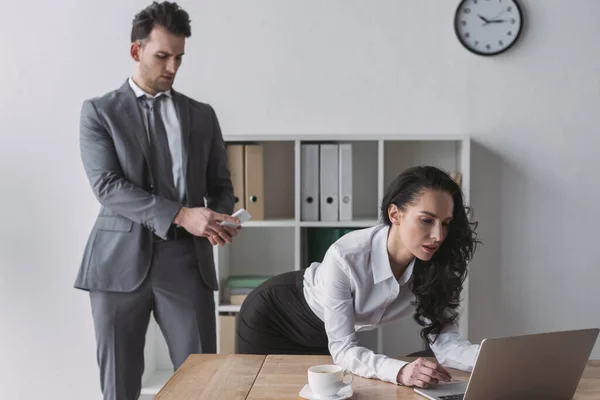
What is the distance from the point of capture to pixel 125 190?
91.0 inches

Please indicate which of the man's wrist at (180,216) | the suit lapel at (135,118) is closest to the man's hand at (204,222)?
the man's wrist at (180,216)

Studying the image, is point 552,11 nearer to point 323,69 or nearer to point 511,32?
point 511,32

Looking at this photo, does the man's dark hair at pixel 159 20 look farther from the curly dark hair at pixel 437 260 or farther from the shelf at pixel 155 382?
the shelf at pixel 155 382

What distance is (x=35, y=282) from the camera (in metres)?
3.56

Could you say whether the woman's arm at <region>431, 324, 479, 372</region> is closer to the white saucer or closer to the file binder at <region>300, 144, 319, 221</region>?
the white saucer

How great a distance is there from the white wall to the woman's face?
1525 mm

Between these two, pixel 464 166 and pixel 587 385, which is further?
pixel 464 166

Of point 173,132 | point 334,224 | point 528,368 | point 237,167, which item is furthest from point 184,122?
point 528,368

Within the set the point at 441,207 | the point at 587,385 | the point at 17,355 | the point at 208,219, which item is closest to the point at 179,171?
the point at 208,219

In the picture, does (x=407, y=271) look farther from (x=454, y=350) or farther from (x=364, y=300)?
(x=454, y=350)

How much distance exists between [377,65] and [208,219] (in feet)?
4.92

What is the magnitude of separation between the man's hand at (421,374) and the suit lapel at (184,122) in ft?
3.63

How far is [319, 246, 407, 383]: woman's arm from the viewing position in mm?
1667

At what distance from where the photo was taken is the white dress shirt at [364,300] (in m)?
1.79
